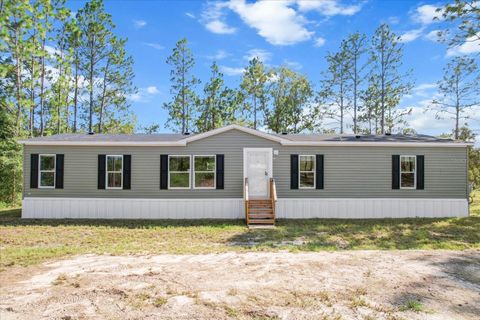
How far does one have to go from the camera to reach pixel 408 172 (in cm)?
1398

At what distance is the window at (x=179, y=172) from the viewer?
1359 centimetres

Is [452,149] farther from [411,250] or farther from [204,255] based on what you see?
[204,255]

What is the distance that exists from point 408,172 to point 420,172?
0.47 meters

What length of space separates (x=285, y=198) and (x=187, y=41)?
17646 mm

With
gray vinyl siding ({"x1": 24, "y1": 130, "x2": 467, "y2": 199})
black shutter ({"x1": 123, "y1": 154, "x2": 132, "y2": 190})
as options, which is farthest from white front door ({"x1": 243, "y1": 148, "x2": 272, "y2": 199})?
black shutter ({"x1": 123, "y1": 154, "x2": 132, "y2": 190})

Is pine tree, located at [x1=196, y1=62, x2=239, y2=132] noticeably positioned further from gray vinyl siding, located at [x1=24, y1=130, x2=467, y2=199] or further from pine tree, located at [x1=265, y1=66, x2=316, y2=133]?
gray vinyl siding, located at [x1=24, y1=130, x2=467, y2=199]

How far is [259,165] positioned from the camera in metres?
13.6

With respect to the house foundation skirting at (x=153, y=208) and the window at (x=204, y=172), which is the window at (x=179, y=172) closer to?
the window at (x=204, y=172)

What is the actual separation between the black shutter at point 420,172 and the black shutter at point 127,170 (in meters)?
12.1

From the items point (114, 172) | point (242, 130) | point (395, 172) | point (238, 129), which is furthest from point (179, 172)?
point (395, 172)

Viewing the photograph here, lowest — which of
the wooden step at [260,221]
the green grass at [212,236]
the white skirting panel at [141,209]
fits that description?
the green grass at [212,236]

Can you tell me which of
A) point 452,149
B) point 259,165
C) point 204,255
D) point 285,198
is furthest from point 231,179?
point 452,149

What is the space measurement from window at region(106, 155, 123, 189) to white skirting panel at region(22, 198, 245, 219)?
62 cm

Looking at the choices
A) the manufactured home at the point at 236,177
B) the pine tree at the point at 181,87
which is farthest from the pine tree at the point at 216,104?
the manufactured home at the point at 236,177
